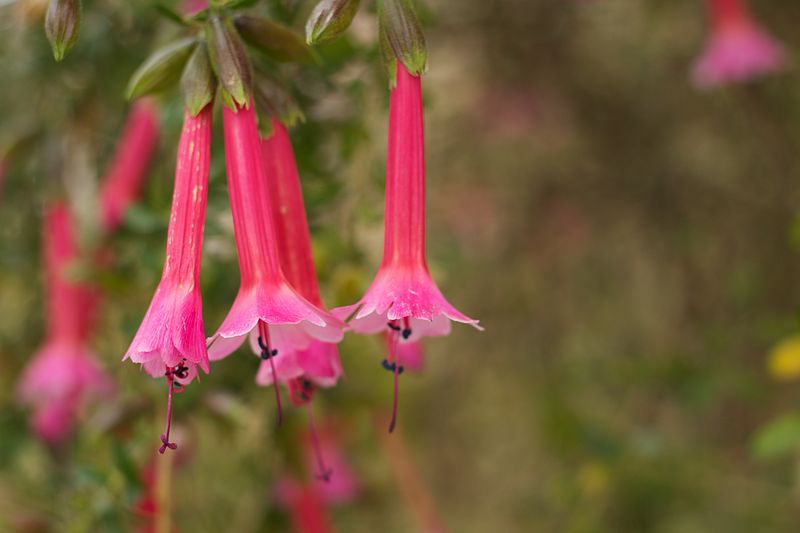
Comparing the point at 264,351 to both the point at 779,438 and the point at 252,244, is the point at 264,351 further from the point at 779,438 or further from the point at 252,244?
the point at 779,438

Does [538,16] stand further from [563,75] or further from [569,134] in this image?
[569,134]

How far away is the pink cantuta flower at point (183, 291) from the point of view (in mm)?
712

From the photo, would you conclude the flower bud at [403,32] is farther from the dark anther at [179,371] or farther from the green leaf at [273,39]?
the dark anther at [179,371]

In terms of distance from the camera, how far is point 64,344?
4.02 feet

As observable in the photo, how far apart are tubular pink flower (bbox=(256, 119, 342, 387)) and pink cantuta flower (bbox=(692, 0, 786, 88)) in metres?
0.92

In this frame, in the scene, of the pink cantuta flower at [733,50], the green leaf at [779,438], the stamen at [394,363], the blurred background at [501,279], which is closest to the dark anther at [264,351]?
the stamen at [394,363]

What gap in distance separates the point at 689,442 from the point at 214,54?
1.38m

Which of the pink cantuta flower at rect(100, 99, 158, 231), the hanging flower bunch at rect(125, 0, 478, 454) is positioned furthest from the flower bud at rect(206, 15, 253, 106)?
the pink cantuta flower at rect(100, 99, 158, 231)

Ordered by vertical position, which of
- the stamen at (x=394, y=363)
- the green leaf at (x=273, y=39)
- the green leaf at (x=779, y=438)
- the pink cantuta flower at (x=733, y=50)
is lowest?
the stamen at (x=394, y=363)

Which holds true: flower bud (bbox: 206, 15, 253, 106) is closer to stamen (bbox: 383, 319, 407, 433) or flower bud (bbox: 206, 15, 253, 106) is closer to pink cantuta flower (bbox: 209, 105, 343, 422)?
pink cantuta flower (bbox: 209, 105, 343, 422)

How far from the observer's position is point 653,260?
2029 mm

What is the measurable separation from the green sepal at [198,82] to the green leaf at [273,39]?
41 mm

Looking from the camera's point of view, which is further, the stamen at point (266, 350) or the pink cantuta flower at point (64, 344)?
the pink cantuta flower at point (64, 344)

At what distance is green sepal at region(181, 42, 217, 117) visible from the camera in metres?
0.75
